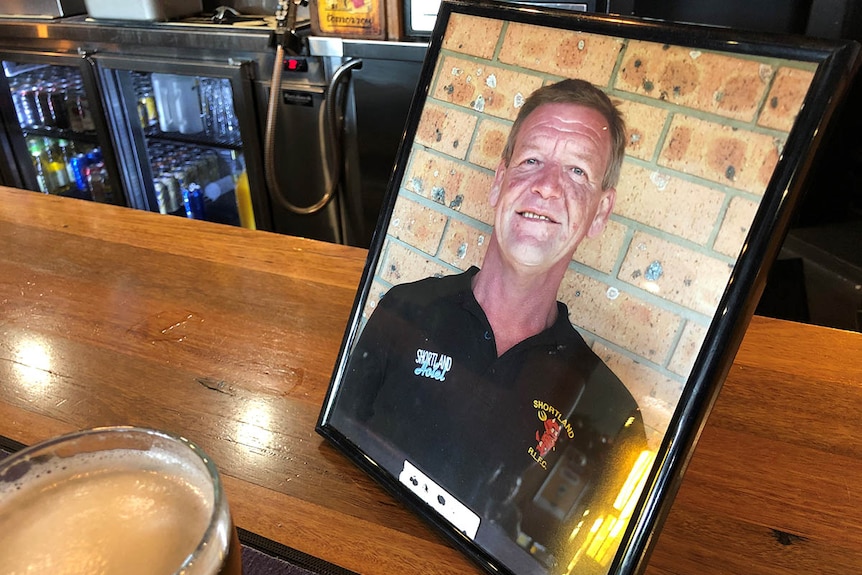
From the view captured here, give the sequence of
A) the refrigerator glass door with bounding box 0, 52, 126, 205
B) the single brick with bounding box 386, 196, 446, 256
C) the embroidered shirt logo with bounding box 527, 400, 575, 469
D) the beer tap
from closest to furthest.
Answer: the embroidered shirt logo with bounding box 527, 400, 575, 469
the single brick with bounding box 386, 196, 446, 256
the beer tap
the refrigerator glass door with bounding box 0, 52, 126, 205

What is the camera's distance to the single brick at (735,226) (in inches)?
16.3

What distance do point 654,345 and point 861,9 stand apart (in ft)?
6.93

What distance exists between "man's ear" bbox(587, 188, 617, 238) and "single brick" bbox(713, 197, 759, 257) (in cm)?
8

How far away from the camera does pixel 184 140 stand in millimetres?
2979

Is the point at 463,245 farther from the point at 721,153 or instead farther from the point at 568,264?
the point at 721,153

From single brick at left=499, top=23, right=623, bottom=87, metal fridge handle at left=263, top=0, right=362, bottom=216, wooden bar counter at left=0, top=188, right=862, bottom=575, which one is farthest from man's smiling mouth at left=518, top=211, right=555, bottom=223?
metal fridge handle at left=263, top=0, right=362, bottom=216

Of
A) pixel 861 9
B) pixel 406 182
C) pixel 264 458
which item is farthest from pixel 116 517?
pixel 861 9

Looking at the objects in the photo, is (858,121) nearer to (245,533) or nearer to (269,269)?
(269,269)

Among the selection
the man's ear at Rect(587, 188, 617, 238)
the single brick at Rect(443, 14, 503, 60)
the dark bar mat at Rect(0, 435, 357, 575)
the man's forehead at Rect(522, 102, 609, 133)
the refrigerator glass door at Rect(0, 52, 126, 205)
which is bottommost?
the refrigerator glass door at Rect(0, 52, 126, 205)

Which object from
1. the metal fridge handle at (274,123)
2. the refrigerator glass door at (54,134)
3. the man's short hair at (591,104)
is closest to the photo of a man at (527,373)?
the man's short hair at (591,104)

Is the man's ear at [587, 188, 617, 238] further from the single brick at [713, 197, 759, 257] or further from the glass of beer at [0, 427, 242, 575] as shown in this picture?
the glass of beer at [0, 427, 242, 575]

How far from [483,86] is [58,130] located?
10.8 feet

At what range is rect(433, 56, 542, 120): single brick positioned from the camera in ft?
1.74

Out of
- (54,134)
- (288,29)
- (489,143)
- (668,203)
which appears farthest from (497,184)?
(54,134)
